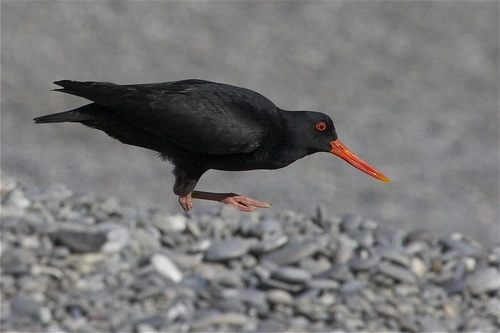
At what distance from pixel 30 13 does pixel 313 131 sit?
19.4 m

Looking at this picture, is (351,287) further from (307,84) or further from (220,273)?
(307,84)

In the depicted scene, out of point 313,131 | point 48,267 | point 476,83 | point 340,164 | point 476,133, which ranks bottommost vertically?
point 313,131

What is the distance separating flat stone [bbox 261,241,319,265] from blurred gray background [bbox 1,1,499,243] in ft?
6.15

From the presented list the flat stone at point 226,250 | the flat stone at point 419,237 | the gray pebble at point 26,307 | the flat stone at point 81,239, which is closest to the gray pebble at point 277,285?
the flat stone at point 226,250

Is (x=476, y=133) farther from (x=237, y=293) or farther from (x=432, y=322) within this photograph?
(x=237, y=293)

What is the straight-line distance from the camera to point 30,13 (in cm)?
2481

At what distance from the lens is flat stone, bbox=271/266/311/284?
603 inches

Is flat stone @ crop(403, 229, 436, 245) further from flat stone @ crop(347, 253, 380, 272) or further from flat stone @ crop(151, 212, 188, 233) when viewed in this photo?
flat stone @ crop(151, 212, 188, 233)

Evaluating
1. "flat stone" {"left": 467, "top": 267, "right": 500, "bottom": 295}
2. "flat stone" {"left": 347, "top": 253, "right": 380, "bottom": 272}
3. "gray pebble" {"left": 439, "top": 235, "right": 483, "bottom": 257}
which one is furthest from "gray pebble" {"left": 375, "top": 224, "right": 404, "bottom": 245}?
"flat stone" {"left": 467, "top": 267, "right": 500, "bottom": 295}

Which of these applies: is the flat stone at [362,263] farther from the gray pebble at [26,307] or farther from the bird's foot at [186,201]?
the bird's foot at [186,201]

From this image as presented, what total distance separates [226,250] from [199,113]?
969 cm

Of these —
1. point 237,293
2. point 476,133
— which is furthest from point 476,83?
point 237,293

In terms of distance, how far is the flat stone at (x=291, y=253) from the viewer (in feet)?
51.3

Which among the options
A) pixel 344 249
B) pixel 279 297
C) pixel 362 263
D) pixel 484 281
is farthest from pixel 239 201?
pixel 484 281
